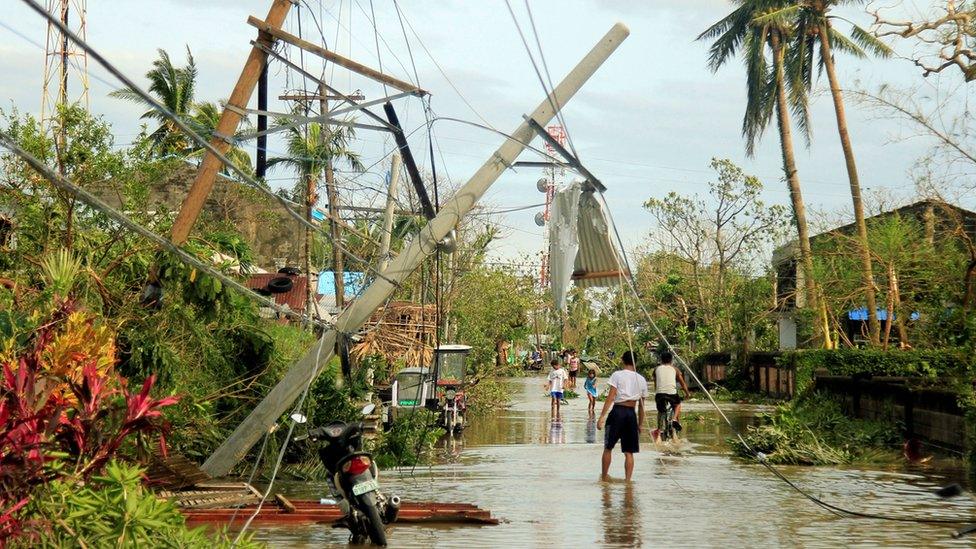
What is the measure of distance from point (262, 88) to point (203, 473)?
15.9ft

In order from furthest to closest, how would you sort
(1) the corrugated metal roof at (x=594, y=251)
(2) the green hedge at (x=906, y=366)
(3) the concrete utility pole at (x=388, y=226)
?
(3) the concrete utility pole at (x=388, y=226), (2) the green hedge at (x=906, y=366), (1) the corrugated metal roof at (x=594, y=251)

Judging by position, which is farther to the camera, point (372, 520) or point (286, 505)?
point (286, 505)

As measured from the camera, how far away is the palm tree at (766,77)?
139 feet

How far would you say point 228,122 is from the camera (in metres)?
13.9

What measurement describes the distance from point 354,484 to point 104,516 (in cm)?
351

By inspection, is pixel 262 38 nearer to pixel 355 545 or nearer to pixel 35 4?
pixel 355 545

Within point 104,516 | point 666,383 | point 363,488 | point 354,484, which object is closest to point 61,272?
point 354,484

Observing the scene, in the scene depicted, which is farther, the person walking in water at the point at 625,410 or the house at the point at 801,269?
the house at the point at 801,269

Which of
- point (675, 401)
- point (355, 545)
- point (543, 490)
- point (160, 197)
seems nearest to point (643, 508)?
point (543, 490)

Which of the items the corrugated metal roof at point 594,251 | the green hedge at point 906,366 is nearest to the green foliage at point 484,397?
the green hedge at point 906,366

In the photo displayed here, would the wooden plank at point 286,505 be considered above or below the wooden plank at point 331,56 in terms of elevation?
below

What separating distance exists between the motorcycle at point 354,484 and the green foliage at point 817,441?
889 cm

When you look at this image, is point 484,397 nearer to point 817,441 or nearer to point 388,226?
point 388,226

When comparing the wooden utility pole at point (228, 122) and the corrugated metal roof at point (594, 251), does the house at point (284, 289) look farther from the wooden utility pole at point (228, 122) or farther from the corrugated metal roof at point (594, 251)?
the corrugated metal roof at point (594, 251)
